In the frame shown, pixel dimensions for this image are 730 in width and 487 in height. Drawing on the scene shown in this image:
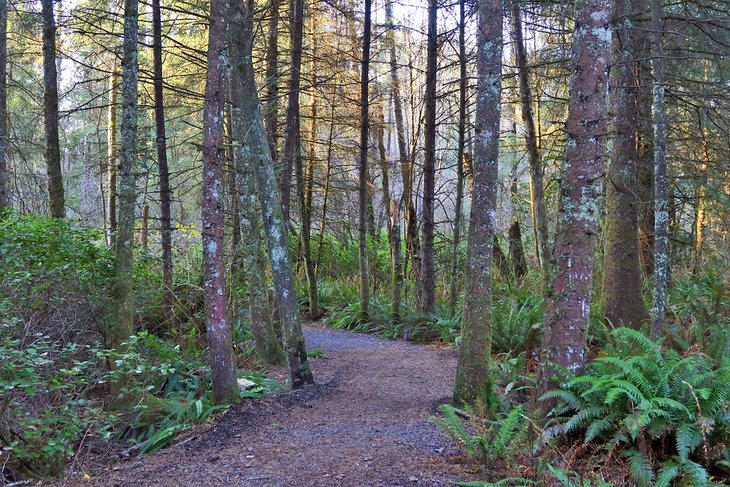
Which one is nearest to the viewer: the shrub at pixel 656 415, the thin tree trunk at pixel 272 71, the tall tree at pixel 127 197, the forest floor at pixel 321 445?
the shrub at pixel 656 415

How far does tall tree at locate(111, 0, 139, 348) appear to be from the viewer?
22.3 feet

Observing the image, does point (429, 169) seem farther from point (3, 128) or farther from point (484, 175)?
point (3, 128)

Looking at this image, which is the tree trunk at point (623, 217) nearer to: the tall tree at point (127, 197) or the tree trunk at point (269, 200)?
the tree trunk at point (269, 200)

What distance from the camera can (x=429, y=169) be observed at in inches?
440

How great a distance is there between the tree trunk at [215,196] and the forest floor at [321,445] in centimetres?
82

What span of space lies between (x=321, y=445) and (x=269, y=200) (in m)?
3.30

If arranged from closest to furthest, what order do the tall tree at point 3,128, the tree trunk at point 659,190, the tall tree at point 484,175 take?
the tall tree at point 484,175 → the tree trunk at point 659,190 → the tall tree at point 3,128

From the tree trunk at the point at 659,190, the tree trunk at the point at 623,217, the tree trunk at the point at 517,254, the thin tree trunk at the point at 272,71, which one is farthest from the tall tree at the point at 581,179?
the tree trunk at the point at 517,254

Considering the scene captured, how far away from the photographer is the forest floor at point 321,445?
167 inches

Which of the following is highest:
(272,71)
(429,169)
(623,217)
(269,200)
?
(272,71)

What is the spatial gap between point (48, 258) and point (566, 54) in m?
9.08

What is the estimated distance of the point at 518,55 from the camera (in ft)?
34.9

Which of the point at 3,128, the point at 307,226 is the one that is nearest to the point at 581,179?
the point at 307,226

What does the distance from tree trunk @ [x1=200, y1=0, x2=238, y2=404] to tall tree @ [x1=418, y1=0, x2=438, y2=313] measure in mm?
5834
